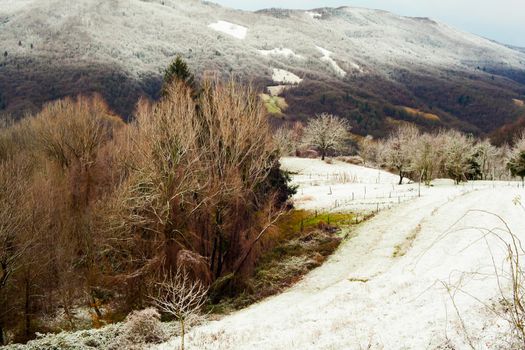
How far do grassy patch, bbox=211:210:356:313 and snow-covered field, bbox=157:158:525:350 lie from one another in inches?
55.6

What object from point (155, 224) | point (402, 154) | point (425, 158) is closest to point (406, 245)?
point (155, 224)

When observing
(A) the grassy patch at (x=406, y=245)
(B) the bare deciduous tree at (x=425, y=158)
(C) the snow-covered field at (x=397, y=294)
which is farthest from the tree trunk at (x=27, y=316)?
(B) the bare deciduous tree at (x=425, y=158)

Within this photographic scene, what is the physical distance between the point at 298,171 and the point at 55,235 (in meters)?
66.5

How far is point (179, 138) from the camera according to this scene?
1089 inches

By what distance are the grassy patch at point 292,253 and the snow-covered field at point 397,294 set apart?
141 cm

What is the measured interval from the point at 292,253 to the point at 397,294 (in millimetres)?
19744

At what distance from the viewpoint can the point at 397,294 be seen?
60.4 feet

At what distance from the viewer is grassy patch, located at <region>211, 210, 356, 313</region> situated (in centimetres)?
2969

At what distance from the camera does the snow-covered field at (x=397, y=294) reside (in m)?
11.0

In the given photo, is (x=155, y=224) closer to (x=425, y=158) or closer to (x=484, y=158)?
(x=425, y=158)

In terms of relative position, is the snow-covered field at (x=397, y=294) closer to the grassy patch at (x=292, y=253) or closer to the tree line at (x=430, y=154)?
the grassy patch at (x=292, y=253)

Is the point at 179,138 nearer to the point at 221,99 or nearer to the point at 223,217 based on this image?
the point at 221,99

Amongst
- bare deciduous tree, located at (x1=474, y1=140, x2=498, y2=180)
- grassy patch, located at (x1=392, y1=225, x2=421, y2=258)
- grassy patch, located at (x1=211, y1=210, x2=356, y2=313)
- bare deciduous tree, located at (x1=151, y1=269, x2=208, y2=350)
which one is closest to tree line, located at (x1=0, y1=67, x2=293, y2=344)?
bare deciduous tree, located at (x1=151, y1=269, x2=208, y2=350)

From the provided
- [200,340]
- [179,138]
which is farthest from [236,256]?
[200,340]
